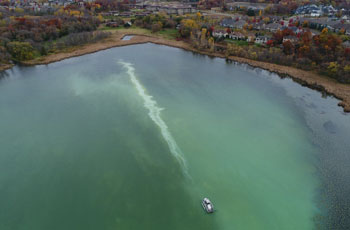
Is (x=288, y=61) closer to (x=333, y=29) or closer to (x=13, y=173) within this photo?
(x=333, y=29)

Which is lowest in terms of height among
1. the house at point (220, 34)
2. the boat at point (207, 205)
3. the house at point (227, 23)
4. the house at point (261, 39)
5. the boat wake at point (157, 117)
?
the boat at point (207, 205)

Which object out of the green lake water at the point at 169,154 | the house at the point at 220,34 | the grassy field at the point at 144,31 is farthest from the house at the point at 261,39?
the grassy field at the point at 144,31

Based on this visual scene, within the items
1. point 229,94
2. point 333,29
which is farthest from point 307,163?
point 333,29

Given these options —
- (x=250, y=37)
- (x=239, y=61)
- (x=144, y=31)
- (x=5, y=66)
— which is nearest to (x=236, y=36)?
(x=250, y=37)

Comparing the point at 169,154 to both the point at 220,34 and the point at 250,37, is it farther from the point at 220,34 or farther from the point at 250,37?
the point at 220,34

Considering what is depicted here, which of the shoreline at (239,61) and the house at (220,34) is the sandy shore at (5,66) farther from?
the house at (220,34)

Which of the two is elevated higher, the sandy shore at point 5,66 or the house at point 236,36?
the house at point 236,36
